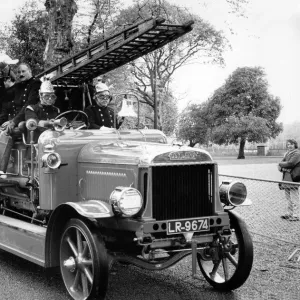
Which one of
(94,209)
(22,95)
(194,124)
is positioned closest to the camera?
(94,209)

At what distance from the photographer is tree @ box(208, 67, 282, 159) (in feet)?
184

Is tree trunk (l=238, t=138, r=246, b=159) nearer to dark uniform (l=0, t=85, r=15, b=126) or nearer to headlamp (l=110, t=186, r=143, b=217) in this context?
dark uniform (l=0, t=85, r=15, b=126)

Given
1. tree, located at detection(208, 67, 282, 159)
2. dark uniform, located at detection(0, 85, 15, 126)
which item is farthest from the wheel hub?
tree, located at detection(208, 67, 282, 159)

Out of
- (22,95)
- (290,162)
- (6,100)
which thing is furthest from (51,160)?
(290,162)

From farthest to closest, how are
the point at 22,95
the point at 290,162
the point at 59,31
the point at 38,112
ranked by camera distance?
the point at 59,31, the point at 290,162, the point at 22,95, the point at 38,112

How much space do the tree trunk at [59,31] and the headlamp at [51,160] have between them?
8107 millimetres

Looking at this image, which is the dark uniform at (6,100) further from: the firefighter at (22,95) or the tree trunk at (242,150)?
the tree trunk at (242,150)

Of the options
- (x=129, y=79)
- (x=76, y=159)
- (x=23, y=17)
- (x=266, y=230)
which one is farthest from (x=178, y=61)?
(x=76, y=159)

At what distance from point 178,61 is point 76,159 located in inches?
1192

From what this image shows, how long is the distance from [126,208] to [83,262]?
2.61ft

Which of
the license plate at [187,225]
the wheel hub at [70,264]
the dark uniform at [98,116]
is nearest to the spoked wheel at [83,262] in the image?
the wheel hub at [70,264]

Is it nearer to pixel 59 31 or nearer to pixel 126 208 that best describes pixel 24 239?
pixel 126 208

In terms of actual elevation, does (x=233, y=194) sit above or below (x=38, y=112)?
below

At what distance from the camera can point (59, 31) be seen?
14.4 meters
